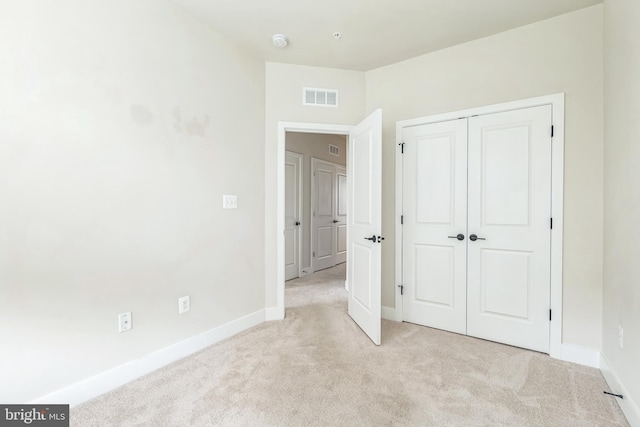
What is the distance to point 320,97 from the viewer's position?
3.04 m

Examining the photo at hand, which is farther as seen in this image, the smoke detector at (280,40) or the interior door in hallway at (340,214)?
the interior door in hallway at (340,214)

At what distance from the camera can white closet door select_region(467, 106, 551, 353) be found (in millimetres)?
2293

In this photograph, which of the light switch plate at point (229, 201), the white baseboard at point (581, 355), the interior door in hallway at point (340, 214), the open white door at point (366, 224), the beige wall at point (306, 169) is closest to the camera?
the white baseboard at point (581, 355)

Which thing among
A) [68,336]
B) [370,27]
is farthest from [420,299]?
[68,336]

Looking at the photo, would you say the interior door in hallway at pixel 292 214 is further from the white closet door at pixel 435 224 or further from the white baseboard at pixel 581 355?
the white baseboard at pixel 581 355

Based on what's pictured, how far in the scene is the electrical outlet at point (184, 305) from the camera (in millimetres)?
2217

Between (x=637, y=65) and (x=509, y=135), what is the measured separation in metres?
0.89

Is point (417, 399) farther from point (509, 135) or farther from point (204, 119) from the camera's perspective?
point (204, 119)

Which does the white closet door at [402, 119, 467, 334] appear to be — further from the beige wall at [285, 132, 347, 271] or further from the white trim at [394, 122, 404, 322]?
the beige wall at [285, 132, 347, 271]

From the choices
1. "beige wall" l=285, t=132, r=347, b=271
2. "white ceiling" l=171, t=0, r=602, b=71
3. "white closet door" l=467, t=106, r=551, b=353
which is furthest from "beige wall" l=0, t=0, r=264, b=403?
"beige wall" l=285, t=132, r=347, b=271

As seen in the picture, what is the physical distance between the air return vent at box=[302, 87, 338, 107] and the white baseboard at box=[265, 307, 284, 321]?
216 centimetres

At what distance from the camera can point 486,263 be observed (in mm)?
2525

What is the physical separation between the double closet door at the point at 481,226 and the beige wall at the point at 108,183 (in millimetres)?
1771

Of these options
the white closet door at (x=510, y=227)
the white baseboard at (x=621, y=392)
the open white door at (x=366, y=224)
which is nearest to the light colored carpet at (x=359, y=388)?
the white baseboard at (x=621, y=392)
